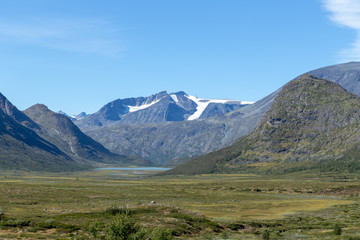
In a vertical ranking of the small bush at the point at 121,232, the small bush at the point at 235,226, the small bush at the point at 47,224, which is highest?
the small bush at the point at 121,232

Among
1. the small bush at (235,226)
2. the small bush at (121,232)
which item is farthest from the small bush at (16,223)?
the small bush at (235,226)

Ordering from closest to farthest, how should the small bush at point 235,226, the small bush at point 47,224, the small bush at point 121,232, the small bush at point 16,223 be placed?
the small bush at point 121,232 → the small bush at point 16,223 → the small bush at point 47,224 → the small bush at point 235,226

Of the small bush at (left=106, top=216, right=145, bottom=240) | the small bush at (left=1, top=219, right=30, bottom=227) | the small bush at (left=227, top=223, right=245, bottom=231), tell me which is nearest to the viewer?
the small bush at (left=106, top=216, right=145, bottom=240)

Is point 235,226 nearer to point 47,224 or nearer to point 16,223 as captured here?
point 47,224

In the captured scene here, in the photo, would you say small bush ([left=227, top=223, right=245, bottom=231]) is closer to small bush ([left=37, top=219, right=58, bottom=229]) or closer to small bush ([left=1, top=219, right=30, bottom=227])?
small bush ([left=37, top=219, right=58, bottom=229])

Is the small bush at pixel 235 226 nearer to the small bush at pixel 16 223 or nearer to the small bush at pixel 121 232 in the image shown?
the small bush at pixel 121 232

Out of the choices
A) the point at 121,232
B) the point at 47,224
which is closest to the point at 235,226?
the point at 47,224

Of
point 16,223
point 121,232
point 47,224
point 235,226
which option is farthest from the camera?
point 235,226

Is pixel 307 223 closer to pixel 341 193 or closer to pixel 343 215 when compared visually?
pixel 343 215

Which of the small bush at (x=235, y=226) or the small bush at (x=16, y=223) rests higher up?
the small bush at (x=16, y=223)

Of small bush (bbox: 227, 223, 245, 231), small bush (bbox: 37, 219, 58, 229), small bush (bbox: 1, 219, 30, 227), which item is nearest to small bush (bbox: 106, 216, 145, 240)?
small bush (bbox: 37, 219, 58, 229)

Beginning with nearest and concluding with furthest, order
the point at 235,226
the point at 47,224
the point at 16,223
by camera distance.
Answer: the point at 16,223, the point at 47,224, the point at 235,226

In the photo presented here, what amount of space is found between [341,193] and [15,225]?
5838 inches

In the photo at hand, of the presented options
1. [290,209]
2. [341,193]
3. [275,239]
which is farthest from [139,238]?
[341,193]
